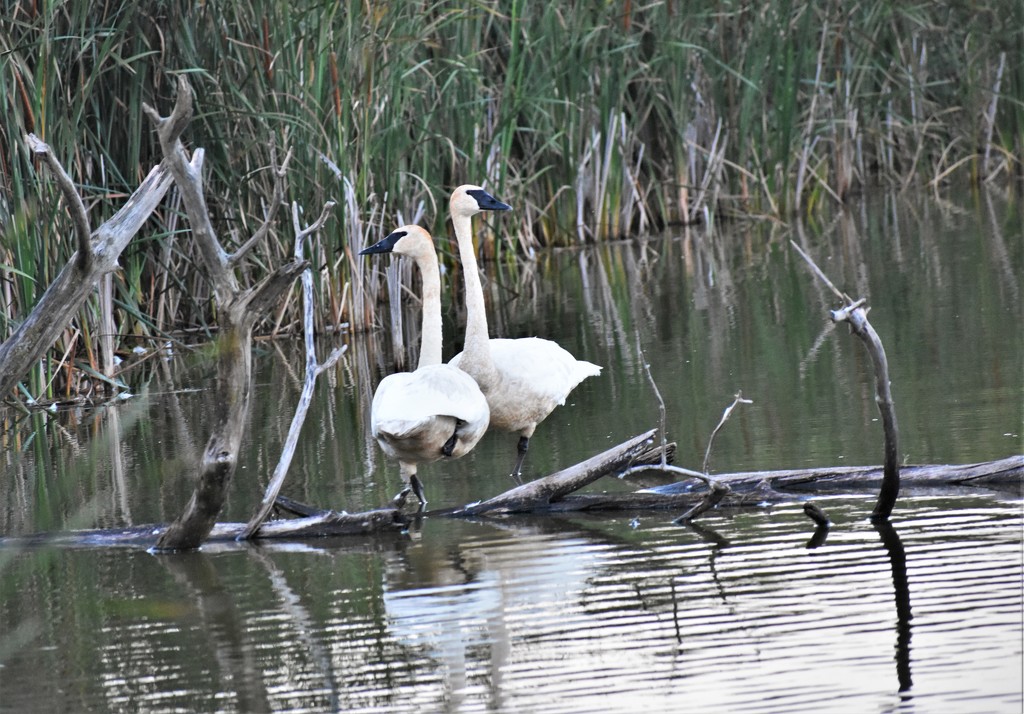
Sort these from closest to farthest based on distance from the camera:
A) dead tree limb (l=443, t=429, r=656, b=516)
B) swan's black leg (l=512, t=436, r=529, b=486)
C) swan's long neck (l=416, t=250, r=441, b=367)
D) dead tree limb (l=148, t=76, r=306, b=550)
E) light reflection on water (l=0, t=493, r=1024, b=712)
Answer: light reflection on water (l=0, t=493, r=1024, b=712)
dead tree limb (l=148, t=76, r=306, b=550)
dead tree limb (l=443, t=429, r=656, b=516)
swan's black leg (l=512, t=436, r=529, b=486)
swan's long neck (l=416, t=250, r=441, b=367)

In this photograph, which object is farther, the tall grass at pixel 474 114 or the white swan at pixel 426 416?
the tall grass at pixel 474 114

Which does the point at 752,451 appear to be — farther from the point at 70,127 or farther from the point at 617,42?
the point at 617,42

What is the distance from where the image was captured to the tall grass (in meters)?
8.89

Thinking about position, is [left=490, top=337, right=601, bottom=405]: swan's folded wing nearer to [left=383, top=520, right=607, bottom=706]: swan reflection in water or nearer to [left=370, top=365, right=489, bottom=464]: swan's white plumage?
[left=370, top=365, right=489, bottom=464]: swan's white plumage

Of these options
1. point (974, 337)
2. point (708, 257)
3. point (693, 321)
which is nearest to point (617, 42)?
point (708, 257)

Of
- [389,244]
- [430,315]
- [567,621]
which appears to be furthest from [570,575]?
[389,244]

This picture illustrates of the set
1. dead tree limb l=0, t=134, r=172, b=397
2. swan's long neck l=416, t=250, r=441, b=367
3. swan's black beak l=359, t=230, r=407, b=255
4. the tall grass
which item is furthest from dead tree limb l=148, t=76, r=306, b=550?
the tall grass

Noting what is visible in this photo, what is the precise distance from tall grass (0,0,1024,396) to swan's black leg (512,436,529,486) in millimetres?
2710

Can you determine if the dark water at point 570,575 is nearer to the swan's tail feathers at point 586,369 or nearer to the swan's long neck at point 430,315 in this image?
the swan's tail feathers at point 586,369

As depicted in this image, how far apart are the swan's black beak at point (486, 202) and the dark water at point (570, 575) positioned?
111cm

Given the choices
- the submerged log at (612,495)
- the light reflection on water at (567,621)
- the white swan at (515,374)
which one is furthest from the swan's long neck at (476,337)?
the light reflection on water at (567,621)

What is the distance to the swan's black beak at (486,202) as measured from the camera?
7.22 meters

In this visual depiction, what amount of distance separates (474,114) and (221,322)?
7597mm

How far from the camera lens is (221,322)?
4.88 meters
